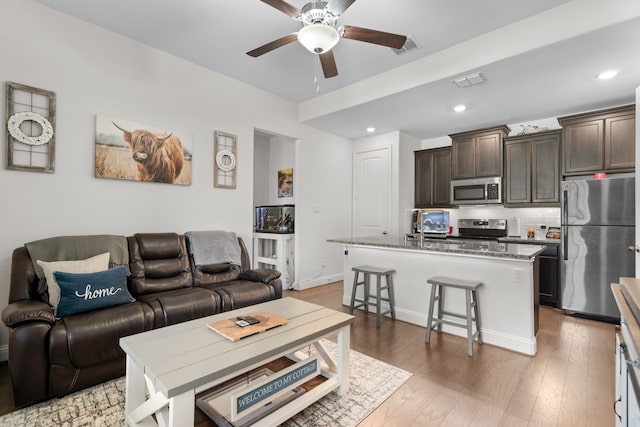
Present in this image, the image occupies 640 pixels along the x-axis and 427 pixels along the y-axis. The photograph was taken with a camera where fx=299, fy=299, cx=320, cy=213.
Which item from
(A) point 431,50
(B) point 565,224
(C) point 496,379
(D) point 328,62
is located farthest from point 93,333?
(B) point 565,224

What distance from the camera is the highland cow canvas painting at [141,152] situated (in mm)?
2908

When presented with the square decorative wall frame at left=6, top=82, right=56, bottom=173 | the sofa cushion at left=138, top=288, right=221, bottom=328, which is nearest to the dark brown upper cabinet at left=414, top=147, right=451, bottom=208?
the sofa cushion at left=138, top=288, right=221, bottom=328

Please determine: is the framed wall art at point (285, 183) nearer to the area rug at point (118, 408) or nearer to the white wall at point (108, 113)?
the white wall at point (108, 113)

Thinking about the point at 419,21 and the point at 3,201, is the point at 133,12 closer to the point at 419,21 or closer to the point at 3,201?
the point at 3,201

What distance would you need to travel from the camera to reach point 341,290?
4.76 m

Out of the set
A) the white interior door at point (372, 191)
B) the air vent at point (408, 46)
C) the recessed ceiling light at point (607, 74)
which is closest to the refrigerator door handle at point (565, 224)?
the recessed ceiling light at point (607, 74)

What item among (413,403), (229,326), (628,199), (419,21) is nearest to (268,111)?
(419,21)

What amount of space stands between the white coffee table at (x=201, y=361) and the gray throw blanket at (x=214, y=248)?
134 cm

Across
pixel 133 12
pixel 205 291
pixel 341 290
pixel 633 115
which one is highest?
pixel 133 12

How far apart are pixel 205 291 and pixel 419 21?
3103 millimetres

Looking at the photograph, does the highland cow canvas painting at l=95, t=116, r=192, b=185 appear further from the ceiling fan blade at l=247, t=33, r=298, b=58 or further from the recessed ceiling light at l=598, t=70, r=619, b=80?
the recessed ceiling light at l=598, t=70, r=619, b=80

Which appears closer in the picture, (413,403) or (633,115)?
(413,403)

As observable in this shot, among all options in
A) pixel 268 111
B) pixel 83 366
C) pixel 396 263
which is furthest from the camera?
pixel 268 111

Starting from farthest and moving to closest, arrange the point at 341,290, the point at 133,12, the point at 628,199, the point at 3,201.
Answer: the point at 341,290 < the point at 628,199 < the point at 133,12 < the point at 3,201
